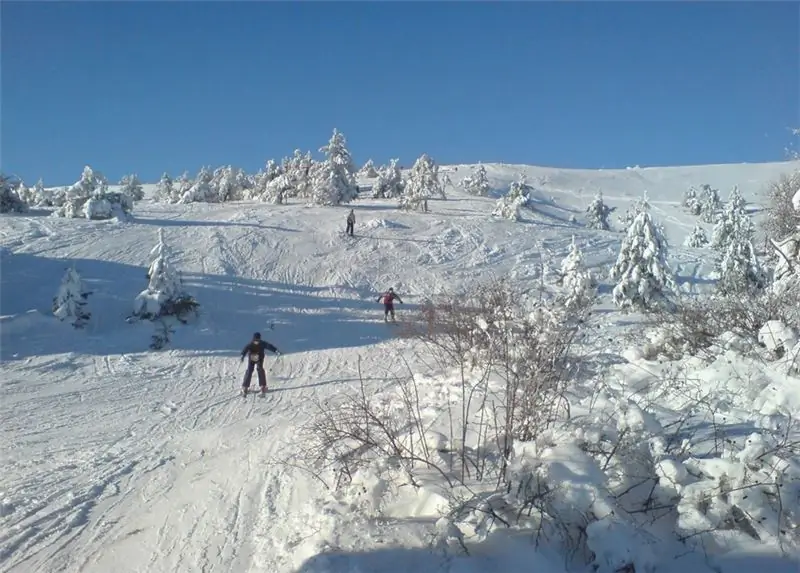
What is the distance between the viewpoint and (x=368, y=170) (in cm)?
9781

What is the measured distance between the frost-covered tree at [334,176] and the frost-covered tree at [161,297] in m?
26.5

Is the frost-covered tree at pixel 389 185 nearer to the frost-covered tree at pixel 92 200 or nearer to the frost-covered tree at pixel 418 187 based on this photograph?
the frost-covered tree at pixel 418 187

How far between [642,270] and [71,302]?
1929cm

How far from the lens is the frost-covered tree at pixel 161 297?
55.3ft

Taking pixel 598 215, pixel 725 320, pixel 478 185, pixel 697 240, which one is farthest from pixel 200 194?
pixel 725 320

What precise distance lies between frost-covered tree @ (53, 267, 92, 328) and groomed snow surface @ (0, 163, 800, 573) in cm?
38

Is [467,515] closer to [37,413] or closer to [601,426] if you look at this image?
[601,426]

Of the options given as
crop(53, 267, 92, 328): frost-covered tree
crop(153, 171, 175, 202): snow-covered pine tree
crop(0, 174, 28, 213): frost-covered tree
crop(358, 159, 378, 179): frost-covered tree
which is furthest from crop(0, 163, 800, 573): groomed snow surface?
crop(358, 159, 378, 179): frost-covered tree

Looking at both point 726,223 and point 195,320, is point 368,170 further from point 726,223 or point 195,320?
point 195,320

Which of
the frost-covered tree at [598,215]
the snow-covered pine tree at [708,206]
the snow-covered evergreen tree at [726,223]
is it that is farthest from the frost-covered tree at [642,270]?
the snow-covered pine tree at [708,206]

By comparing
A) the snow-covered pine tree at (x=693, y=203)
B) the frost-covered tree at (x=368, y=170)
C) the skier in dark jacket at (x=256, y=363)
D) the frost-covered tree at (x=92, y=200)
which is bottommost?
the skier in dark jacket at (x=256, y=363)

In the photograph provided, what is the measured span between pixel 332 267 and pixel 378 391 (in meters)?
15.7

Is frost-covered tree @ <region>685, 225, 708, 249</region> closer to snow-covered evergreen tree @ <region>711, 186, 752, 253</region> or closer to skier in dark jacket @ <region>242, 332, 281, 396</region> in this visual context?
snow-covered evergreen tree @ <region>711, 186, 752, 253</region>

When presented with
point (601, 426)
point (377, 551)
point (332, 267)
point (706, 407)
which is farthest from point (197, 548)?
point (332, 267)
